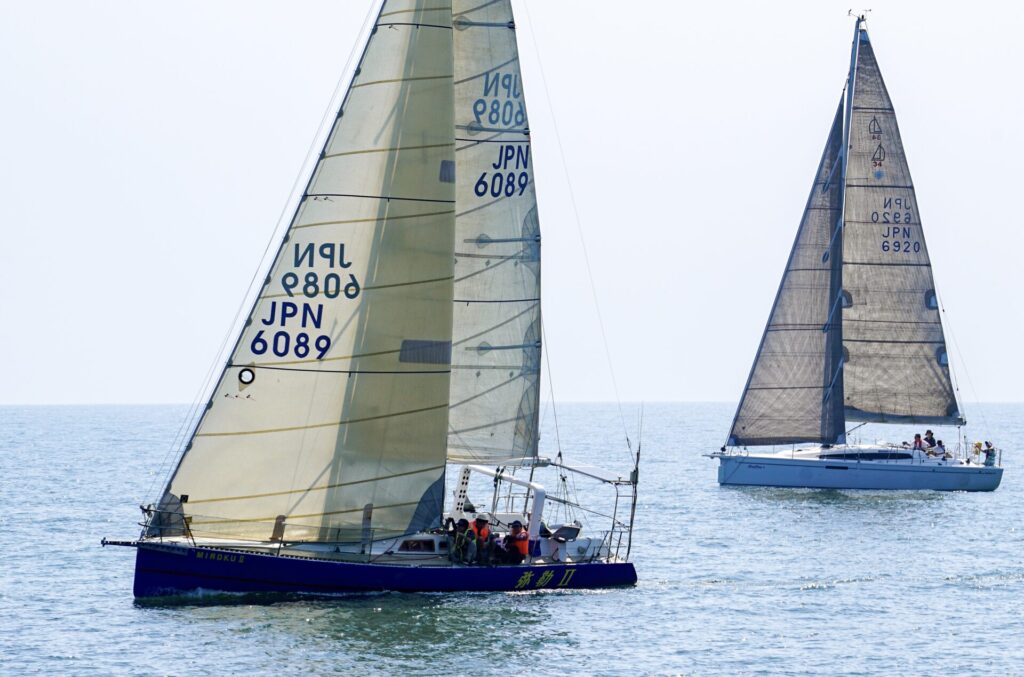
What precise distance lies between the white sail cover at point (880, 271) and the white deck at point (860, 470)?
6.44ft

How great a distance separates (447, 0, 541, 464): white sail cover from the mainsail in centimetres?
2602

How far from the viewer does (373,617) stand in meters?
32.7

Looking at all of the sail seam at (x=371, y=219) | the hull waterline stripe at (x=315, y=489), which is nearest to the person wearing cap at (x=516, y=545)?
the hull waterline stripe at (x=315, y=489)

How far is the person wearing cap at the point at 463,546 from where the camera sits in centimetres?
3500

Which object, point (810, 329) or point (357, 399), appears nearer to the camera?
point (357, 399)

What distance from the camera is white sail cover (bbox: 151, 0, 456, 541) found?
33406 mm

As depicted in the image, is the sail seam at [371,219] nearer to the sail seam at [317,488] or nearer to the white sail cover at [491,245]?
the white sail cover at [491,245]

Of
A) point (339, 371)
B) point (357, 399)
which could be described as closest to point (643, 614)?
point (357, 399)

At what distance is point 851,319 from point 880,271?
88.2 inches

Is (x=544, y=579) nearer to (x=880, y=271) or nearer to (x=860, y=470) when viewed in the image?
(x=860, y=470)

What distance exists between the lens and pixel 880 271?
6266cm

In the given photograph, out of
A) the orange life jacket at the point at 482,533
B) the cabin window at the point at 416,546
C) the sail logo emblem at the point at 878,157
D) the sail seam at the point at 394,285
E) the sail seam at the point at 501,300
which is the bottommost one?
the cabin window at the point at 416,546

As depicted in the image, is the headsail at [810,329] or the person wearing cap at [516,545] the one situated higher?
the headsail at [810,329]

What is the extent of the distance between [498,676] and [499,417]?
982cm
